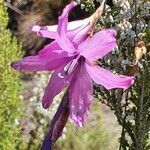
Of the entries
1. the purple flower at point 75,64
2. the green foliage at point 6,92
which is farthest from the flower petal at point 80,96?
the green foliage at point 6,92

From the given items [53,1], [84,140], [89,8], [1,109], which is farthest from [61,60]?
[53,1]

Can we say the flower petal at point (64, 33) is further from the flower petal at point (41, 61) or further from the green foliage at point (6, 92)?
the green foliage at point (6, 92)

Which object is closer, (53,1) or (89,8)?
(89,8)

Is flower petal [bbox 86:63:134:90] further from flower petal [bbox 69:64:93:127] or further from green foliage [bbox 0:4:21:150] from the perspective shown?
green foliage [bbox 0:4:21:150]

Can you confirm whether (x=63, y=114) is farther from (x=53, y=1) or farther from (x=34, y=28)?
(x=53, y=1)

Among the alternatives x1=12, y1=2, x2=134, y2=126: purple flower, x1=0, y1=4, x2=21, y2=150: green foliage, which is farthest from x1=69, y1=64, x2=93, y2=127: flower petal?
x1=0, y1=4, x2=21, y2=150: green foliage

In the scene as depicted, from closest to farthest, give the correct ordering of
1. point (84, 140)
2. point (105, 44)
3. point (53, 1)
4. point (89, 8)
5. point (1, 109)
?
1. point (105, 44)
2. point (89, 8)
3. point (1, 109)
4. point (84, 140)
5. point (53, 1)

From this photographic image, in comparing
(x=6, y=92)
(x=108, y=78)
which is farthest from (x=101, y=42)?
(x=6, y=92)

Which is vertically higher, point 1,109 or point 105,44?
point 105,44
